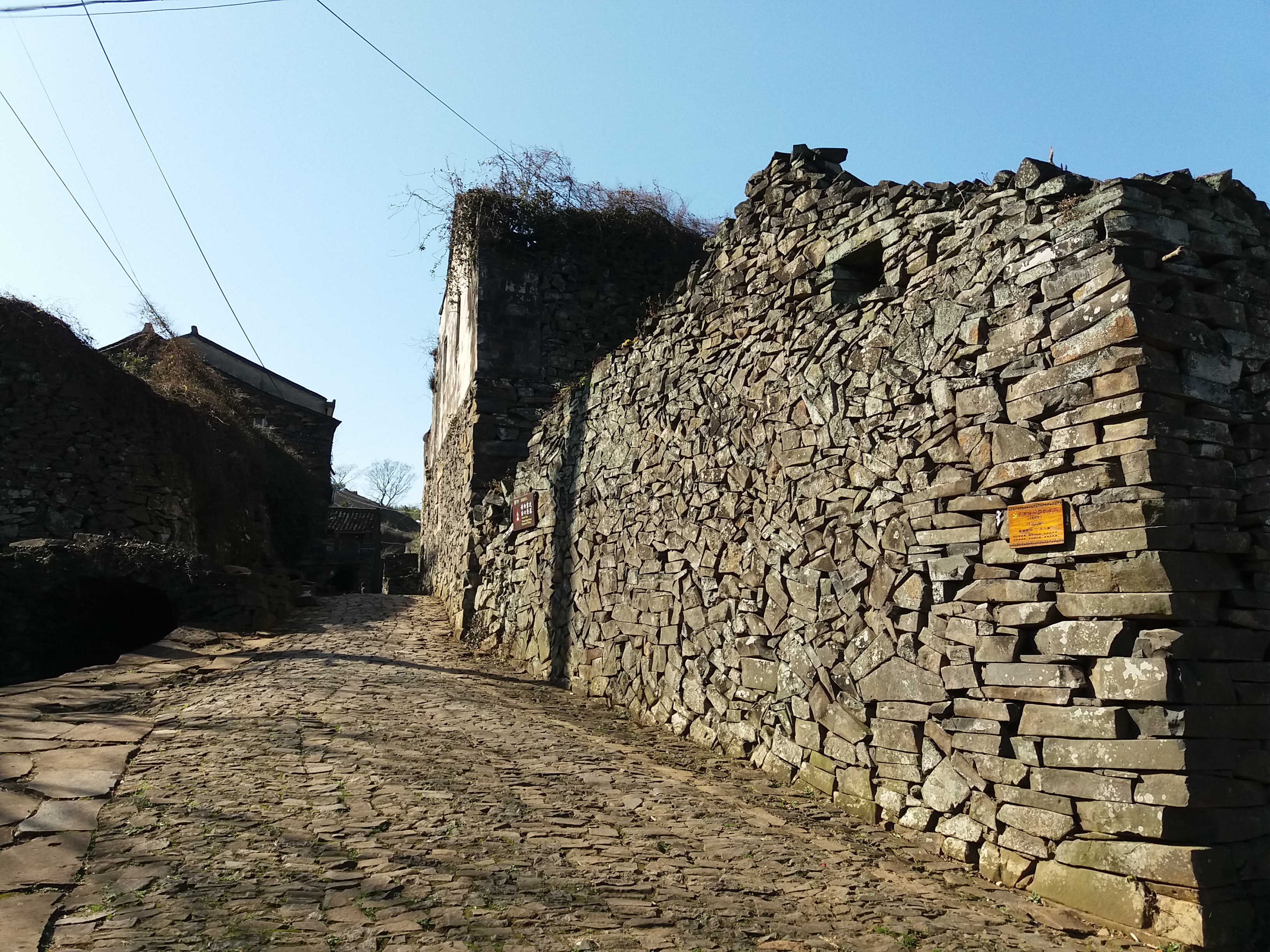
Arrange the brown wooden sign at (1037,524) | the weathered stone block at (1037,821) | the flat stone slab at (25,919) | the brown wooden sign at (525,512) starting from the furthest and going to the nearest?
the brown wooden sign at (525,512) < the brown wooden sign at (1037,524) < the weathered stone block at (1037,821) < the flat stone slab at (25,919)

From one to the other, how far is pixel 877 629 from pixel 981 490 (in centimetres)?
103

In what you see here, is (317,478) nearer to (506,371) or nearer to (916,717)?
(506,371)

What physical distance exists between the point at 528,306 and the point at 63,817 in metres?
8.99

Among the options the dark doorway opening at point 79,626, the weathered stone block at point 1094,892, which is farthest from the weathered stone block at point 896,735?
the dark doorway opening at point 79,626

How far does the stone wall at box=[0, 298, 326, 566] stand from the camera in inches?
476

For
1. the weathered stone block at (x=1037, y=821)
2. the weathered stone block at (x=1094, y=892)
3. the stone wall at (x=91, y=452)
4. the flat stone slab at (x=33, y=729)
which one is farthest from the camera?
the stone wall at (x=91, y=452)

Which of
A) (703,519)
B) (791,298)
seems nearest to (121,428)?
(703,519)

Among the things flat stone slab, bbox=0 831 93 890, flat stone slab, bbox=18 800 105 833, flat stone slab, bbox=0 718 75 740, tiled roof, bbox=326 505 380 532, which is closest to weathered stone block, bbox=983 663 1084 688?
flat stone slab, bbox=0 831 93 890

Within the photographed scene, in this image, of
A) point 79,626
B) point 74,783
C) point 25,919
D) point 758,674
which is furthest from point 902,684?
point 79,626

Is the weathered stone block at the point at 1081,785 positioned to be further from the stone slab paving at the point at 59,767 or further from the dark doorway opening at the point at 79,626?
the dark doorway opening at the point at 79,626

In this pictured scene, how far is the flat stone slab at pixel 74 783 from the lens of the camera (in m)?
4.30

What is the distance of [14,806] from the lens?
4.05 metres

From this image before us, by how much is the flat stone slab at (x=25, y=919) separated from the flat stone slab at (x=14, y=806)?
887 mm

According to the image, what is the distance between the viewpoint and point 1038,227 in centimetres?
410
